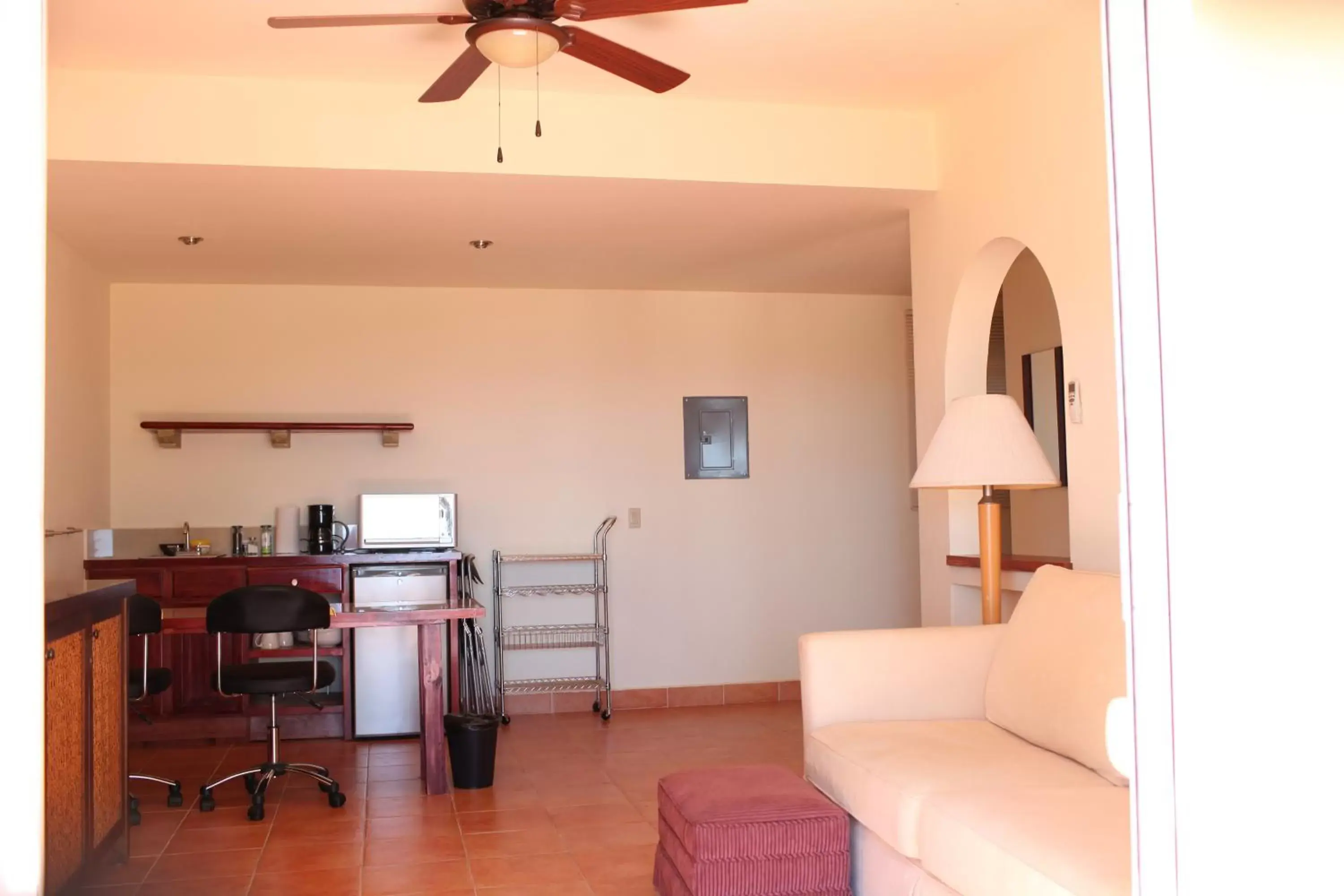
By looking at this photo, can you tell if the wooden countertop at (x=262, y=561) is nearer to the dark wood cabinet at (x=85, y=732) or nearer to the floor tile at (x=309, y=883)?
the dark wood cabinet at (x=85, y=732)

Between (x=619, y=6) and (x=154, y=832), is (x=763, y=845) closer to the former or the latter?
(x=619, y=6)

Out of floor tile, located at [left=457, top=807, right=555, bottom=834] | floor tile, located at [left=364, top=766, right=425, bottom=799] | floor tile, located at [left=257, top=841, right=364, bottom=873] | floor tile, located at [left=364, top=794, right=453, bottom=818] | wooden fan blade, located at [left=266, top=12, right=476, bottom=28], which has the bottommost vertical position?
floor tile, located at [left=364, top=766, right=425, bottom=799]

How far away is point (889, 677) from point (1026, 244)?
1585 mm

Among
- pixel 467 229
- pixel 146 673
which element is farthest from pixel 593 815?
pixel 467 229

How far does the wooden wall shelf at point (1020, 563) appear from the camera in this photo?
149 inches

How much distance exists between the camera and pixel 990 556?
3773 millimetres

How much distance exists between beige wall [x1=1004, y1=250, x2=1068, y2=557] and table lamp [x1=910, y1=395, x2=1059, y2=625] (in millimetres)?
2129

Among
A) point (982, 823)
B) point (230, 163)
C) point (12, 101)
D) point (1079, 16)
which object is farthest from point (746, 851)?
point (230, 163)

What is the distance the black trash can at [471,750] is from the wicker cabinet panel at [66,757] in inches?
66.1

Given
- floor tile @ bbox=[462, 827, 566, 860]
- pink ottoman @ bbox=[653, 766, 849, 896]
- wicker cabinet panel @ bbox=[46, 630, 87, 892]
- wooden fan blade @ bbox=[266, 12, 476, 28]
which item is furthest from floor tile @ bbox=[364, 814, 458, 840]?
wooden fan blade @ bbox=[266, 12, 476, 28]

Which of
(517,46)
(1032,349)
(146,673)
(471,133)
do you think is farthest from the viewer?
(1032,349)

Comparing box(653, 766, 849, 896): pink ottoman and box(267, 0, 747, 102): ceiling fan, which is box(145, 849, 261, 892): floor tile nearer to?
box(653, 766, 849, 896): pink ottoman

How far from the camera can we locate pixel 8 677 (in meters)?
1.63

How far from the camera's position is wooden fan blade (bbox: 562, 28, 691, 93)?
9.80ft
